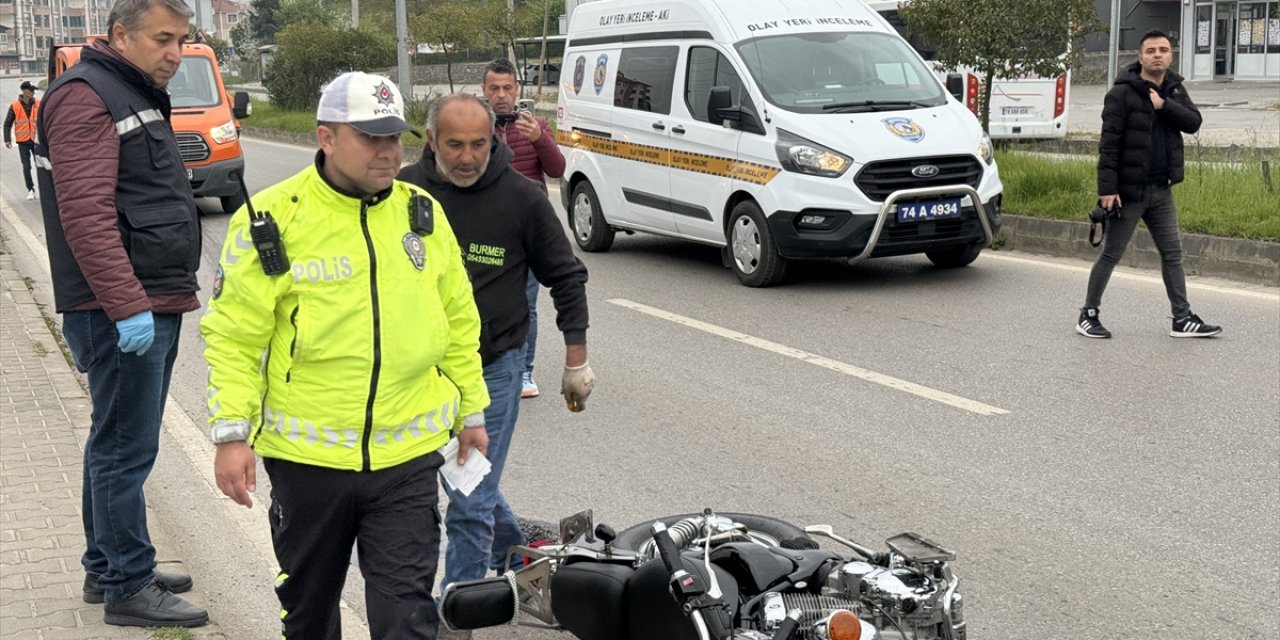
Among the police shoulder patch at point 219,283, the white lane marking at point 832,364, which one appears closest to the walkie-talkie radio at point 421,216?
the police shoulder patch at point 219,283

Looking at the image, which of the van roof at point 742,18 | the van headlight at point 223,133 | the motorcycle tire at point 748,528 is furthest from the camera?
the van headlight at point 223,133

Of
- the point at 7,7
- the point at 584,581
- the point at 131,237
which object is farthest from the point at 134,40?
the point at 7,7

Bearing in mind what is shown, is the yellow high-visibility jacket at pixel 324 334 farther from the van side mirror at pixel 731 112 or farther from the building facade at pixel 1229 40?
the building facade at pixel 1229 40

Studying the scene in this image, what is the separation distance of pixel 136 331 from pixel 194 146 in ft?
45.4

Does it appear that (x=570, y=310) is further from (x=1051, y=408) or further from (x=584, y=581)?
(x=1051, y=408)

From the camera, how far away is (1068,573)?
524 centimetres

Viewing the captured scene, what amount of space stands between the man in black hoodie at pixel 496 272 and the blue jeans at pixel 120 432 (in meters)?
0.95

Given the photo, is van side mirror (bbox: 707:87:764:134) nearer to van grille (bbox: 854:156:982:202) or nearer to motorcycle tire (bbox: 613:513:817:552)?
van grille (bbox: 854:156:982:202)

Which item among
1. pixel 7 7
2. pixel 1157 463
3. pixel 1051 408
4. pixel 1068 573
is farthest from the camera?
pixel 7 7

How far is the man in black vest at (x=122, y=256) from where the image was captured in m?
4.29

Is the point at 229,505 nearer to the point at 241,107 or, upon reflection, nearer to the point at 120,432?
the point at 120,432

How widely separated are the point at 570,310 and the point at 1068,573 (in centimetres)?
205

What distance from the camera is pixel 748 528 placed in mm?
4324

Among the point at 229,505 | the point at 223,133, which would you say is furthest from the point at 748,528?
the point at 223,133
